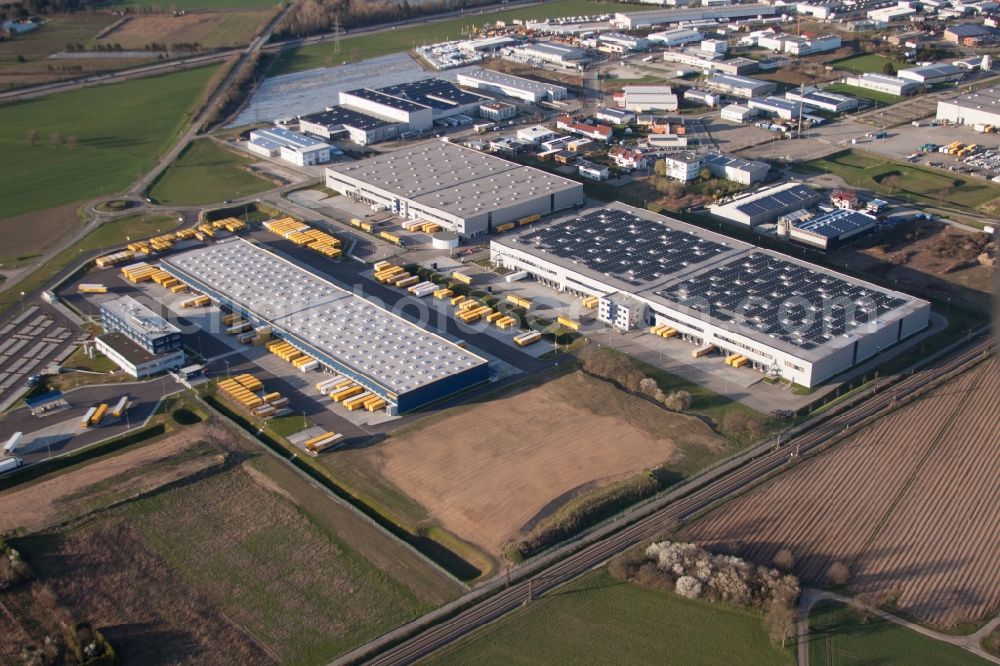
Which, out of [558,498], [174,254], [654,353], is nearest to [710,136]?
[654,353]

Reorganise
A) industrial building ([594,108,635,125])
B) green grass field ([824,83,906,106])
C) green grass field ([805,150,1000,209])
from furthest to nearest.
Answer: green grass field ([824,83,906,106])
industrial building ([594,108,635,125])
green grass field ([805,150,1000,209])

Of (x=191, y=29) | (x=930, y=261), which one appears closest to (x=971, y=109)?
(x=930, y=261)

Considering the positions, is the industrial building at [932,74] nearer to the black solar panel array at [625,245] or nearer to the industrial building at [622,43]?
the industrial building at [622,43]

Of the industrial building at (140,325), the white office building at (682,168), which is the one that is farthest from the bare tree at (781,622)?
the white office building at (682,168)

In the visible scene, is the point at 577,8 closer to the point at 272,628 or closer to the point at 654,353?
the point at 654,353

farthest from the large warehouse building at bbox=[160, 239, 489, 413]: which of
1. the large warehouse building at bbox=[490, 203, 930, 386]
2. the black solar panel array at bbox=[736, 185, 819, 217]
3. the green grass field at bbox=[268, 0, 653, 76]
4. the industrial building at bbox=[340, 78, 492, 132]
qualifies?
the green grass field at bbox=[268, 0, 653, 76]

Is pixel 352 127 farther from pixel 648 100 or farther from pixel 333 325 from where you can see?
pixel 333 325

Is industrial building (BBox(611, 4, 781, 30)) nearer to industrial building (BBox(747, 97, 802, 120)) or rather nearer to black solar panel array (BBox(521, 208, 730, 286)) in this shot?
industrial building (BBox(747, 97, 802, 120))
